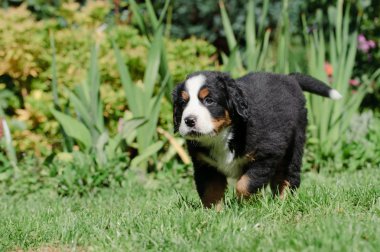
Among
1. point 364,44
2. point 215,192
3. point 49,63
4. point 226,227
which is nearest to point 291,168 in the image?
point 215,192

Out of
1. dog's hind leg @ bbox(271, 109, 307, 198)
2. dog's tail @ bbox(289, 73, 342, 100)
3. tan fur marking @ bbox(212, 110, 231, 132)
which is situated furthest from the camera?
dog's tail @ bbox(289, 73, 342, 100)

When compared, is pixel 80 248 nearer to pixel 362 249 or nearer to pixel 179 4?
pixel 362 249

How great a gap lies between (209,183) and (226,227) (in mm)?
1097

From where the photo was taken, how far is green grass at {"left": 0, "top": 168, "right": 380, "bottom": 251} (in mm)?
2807

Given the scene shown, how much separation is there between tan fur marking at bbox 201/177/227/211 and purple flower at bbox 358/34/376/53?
4.52 meters

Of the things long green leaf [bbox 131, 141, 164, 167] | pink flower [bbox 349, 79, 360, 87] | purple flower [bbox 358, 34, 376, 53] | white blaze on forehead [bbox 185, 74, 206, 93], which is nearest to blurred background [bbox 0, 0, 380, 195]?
long green leaf [bbox 131, 141, 164, 167]

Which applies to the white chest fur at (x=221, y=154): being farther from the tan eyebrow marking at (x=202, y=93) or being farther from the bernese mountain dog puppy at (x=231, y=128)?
the tan eyebrow marking at (x=202, y=93)

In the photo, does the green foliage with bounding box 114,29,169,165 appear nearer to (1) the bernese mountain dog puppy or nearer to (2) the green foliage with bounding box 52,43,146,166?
(2) the green foliage with bounding box 52,43,146,166

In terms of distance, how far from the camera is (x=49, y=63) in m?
6.71

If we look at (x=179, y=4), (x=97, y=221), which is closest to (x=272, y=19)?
(x=179, y=4)

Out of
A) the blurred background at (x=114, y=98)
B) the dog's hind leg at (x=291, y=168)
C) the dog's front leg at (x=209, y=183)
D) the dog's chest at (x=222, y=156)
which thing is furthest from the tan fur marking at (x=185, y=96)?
the blurred background at (x=114, y=98)

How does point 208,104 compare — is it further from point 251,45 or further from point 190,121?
point 251,45

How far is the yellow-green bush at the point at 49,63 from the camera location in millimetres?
6352

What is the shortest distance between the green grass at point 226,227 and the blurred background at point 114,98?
160 centimetres
